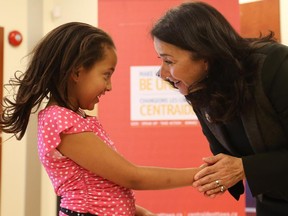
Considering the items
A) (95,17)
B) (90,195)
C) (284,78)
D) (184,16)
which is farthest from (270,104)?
(95,17)

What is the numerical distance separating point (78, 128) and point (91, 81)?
166mm

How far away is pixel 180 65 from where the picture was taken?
1.31m

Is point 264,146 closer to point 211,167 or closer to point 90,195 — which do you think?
point 211,167

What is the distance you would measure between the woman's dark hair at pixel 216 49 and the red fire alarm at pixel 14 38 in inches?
93.8

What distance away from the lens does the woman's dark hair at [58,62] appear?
1207mm

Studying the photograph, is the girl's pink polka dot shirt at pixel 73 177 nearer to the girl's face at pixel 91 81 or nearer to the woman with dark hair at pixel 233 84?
the girl's face at pixel 91 81

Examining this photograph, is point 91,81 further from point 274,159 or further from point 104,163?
point 274,159

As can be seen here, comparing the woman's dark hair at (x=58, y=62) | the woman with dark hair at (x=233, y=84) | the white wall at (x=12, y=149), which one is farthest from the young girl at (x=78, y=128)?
the white wall at (x=12, y=149)

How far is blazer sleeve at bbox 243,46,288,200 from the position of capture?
1.21 metres

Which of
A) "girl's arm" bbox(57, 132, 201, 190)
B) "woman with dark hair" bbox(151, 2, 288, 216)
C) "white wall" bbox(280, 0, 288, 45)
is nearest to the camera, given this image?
"girl's arm" bbox(57, 132, 201, 190)

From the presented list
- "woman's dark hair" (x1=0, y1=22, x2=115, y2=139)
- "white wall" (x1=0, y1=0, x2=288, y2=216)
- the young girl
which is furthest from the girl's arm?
"white wall" (x1=0, y1=0, x2=288, y2=216)

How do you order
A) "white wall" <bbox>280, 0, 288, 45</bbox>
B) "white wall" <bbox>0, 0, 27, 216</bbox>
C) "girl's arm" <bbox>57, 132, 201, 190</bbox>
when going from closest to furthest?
"girl's arm" <bbox>57, 132, 201, 190</bbox> → "white wall" <bbox>280, 0, 288, 45</bbox> → "white wall" <bbox>0, 0, 27, 216</bbox>

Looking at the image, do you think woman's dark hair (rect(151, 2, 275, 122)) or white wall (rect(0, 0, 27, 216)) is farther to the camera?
white wall (rect(0, 0, 27, 216))

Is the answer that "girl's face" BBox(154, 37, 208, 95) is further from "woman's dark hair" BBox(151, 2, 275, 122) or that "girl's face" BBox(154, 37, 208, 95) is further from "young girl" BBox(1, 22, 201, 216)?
"young girl" BBox(1, 22, 201, 216)
